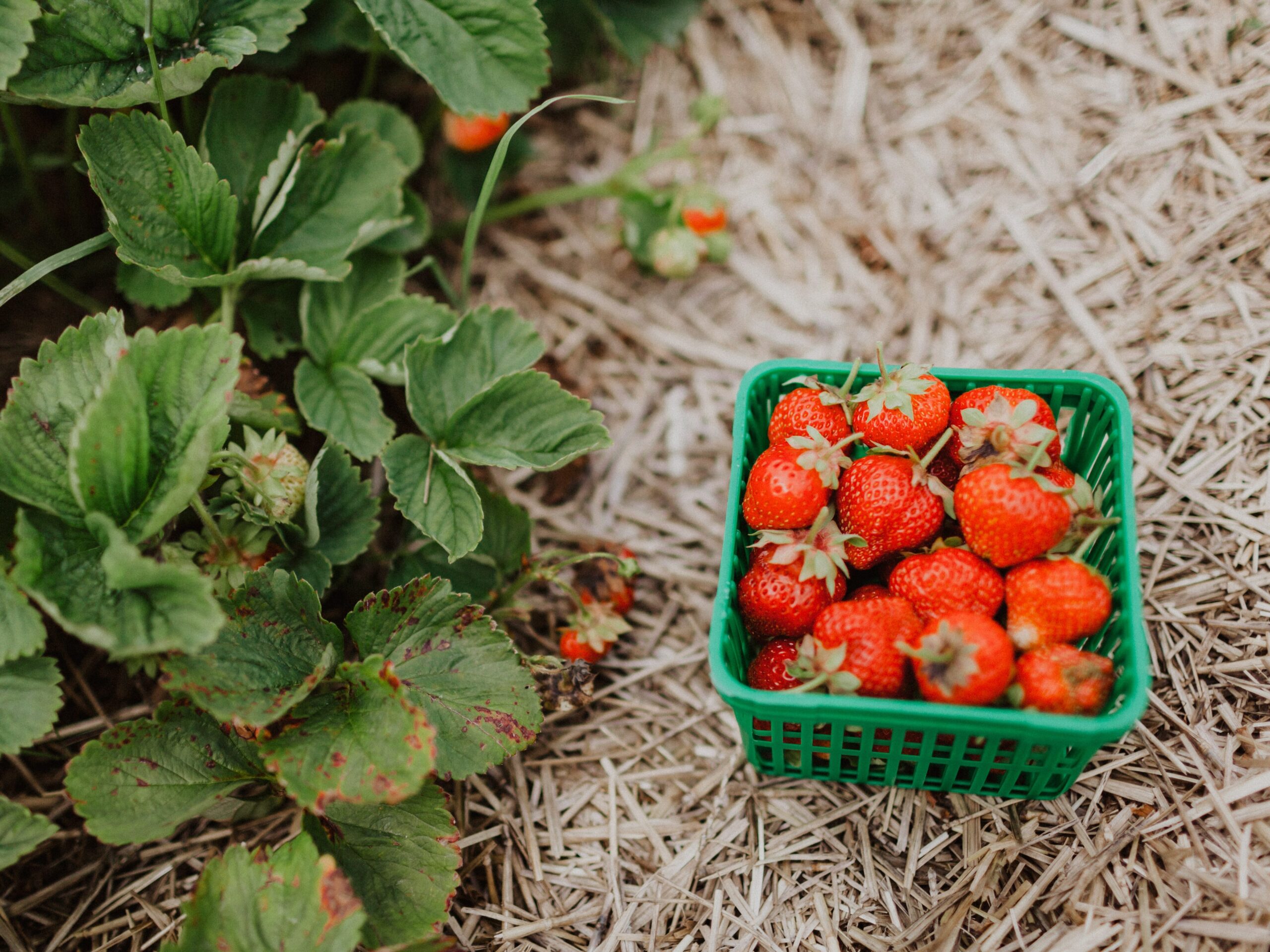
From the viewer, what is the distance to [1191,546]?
161 centimetres

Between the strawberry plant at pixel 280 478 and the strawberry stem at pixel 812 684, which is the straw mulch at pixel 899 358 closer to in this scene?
the strawberry plant at pixel 280 478

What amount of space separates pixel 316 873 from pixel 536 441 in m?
0.74

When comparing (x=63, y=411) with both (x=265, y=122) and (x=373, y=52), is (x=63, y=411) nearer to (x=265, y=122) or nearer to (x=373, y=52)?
(x=265, y=122)

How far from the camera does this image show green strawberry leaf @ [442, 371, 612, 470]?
157cm

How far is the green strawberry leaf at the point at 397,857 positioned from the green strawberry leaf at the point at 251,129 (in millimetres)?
1022

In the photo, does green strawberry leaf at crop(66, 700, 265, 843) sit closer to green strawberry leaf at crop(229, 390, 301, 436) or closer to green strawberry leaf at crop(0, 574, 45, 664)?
green strawberry leaf at crop(0, 574, 45, 664)

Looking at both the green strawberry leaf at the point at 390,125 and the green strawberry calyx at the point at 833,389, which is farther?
the green strawberry leaf at the point at 390,125

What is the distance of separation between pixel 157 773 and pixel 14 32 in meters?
1.11

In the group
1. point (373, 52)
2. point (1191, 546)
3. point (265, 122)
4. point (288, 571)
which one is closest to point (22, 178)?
point (265, 122)

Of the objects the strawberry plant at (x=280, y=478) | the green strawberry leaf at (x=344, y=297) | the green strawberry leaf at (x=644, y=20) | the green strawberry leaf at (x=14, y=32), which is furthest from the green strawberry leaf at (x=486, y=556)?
the green strawberry leaf at (x=644, y=20)

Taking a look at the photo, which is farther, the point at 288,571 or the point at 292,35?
the point at 292,35

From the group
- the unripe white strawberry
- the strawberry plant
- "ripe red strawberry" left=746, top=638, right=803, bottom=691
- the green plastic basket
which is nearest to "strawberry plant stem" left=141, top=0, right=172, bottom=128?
the strawberry plant

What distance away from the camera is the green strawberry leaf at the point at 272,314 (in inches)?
68.2

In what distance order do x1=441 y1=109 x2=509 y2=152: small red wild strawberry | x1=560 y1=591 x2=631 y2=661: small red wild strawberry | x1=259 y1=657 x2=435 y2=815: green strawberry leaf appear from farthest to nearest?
x1=441 y1=109 x2=509 y2=152: small red wild strawberry < x1=560 y1=591 x2=631 y2=661: small red wild strawberry < x1=259 y1=657 x2=435 y2=815: green strawberry leaf
